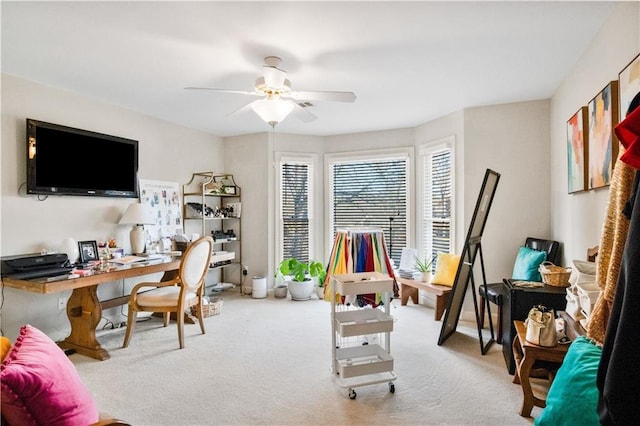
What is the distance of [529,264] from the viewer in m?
3.05

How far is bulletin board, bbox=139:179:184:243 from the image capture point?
3.91 m

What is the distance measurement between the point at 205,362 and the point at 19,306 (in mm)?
1712

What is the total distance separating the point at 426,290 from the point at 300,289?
1.73 m

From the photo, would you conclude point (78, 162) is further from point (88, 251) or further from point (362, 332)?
point (362, 332)

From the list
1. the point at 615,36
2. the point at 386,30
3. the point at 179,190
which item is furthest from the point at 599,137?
the point at 179,190

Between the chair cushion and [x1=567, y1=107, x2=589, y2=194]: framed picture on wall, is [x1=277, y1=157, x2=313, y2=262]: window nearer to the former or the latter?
the chair cushion

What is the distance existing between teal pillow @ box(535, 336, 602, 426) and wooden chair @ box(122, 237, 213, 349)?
9.13 feet

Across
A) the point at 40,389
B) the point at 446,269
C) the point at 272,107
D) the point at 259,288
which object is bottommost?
the point at 259,288

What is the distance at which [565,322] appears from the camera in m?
1.96

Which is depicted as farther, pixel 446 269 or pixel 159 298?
pixel 446 269

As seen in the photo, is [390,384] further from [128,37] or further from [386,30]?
[128,37]

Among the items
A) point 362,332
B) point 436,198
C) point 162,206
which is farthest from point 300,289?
point 362,332

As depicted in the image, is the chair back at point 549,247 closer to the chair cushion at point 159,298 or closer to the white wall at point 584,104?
the white wall at point 584,104

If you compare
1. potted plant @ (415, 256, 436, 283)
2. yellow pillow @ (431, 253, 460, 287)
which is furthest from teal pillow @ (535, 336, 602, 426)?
potted plant @ (415, 256, 436, 283)
